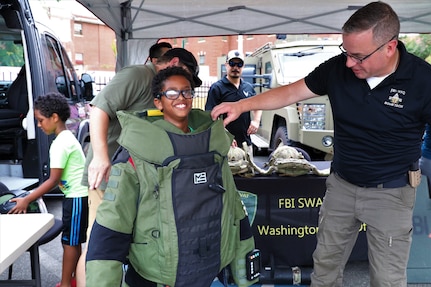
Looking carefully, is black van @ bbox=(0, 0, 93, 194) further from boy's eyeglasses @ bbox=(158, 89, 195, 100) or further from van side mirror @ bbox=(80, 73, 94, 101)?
boy's eyeglasses @ bbox=(158, 89, 195, 100)

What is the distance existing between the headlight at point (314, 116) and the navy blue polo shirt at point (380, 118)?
12.1ft

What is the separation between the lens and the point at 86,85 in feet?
19.3

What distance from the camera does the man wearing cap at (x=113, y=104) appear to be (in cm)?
209

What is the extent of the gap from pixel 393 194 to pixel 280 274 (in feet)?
4.68

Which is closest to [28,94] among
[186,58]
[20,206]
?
[20,206]

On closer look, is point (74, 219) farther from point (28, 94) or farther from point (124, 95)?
point (28, 94)

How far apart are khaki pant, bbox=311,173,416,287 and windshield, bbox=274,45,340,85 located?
4540mm

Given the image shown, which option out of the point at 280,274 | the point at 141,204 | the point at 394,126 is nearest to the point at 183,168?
the point at 141,204

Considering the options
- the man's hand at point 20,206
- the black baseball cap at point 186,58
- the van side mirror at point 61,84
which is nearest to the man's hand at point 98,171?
the black baseball cap at point 186,58

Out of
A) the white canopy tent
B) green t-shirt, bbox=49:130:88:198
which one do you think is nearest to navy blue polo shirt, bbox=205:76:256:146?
the white canopy tent

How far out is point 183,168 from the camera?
64.9 inches

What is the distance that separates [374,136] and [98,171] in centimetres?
142

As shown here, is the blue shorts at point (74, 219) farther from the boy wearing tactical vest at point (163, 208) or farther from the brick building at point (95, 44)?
Answer: the brick building at point (95, 44)

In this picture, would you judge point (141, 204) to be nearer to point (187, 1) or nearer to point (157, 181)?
point (157, 181)
